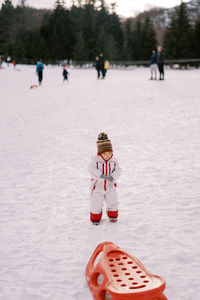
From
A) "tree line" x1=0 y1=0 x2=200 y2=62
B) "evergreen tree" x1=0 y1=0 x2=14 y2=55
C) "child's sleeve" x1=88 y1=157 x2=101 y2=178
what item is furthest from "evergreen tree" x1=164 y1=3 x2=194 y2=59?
"evergreen tree" x1=0 y1=0 x2=14 y2=55

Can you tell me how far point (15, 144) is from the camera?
8.88 metres

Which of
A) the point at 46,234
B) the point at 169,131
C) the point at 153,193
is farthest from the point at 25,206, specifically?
the point at 169,131

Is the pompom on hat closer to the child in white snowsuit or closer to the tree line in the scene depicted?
the child in white snowsuit

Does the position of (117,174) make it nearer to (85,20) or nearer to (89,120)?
(89,120)

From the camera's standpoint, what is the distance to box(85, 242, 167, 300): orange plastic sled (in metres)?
2.57

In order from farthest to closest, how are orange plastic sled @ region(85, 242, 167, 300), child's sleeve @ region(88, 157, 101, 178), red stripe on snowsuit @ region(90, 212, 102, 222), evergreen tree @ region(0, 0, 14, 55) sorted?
evergreen tree @ region(0, 0, 14, 55)
red stripe on snowsuit @ region(90, 212, 102, 222)
child's sleeve @ region(88, 157, 101, 178)
orange plastic sled @ region(85, 242, 167, 300)

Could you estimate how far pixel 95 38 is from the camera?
2852 inches

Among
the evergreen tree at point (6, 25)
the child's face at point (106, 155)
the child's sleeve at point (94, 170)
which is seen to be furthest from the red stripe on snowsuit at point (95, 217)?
the evergreen tree at point (6, 25)

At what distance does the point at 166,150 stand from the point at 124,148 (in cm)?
94

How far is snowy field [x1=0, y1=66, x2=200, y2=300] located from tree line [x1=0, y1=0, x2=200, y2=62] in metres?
41.0

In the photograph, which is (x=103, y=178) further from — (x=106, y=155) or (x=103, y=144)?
(x=103, y=144)

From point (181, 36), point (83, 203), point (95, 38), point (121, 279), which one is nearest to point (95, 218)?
point (83, 203)

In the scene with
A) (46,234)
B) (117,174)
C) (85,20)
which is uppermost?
(85,20)

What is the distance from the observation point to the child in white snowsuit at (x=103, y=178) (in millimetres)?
4078
